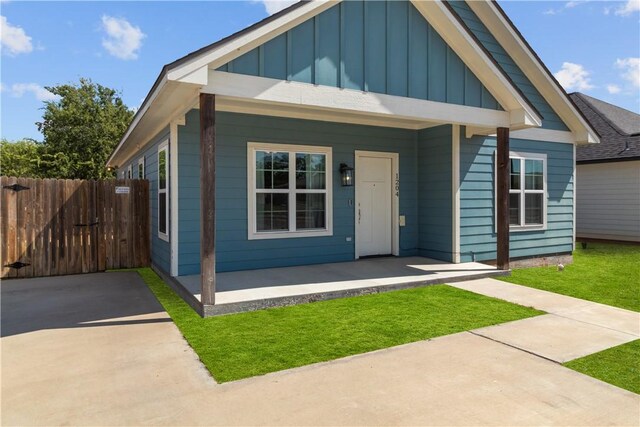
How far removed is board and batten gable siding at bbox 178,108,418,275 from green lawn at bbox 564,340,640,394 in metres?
4.79

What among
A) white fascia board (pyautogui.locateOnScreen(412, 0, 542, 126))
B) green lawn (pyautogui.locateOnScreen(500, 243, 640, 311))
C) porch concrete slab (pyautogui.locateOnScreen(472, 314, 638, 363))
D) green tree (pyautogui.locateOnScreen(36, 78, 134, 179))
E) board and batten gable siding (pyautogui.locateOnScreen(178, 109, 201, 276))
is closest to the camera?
porch concrete slab (pyautogui.locateOnScreen(472, 314, 638, 363))

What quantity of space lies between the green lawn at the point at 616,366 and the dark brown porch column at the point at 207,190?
3.72 m

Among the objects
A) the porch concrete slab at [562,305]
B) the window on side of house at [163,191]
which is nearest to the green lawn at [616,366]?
the porch concrete slab at [562,305]

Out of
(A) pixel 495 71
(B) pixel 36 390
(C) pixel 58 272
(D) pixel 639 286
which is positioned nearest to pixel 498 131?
(A) pixel 495 71

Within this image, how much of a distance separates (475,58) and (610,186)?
9978mm

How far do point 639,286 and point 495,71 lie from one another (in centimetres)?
431

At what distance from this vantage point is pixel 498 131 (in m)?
7.02

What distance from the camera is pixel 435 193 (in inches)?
325

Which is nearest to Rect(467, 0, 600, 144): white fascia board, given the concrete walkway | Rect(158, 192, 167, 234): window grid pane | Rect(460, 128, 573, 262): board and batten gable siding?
Rect(460, 128, 573, 262): board and batten gable siding

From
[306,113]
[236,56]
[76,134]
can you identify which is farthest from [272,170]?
[76,134]

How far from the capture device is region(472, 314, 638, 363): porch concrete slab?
371 centimetres

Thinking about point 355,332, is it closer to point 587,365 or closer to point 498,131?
point 587,365

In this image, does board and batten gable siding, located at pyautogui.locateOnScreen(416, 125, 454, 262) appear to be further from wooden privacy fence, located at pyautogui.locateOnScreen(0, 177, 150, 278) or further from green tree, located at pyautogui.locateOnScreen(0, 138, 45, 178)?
green tree, located at pyautogui.locateOnScreen(0, 138, 45, 178)

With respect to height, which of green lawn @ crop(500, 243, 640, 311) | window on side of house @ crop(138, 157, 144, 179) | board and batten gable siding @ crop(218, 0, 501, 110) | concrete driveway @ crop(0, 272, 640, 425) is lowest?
green lawn @ crop(500, 243, 640, 311)
